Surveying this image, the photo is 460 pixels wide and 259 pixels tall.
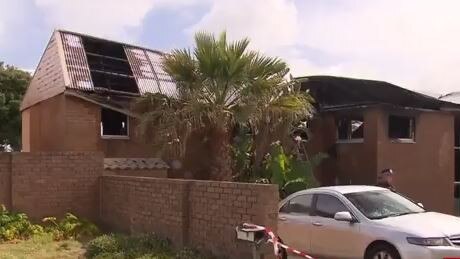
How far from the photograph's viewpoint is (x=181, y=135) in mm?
14062

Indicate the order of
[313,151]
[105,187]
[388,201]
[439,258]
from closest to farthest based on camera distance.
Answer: [439,258] → [388,201] → [105,187] → [313,151]

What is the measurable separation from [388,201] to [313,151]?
9270 millimetres

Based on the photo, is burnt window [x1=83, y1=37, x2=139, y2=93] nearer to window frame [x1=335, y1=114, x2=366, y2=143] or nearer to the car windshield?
window frame [x1=335, y1=114, x2=366, y2=143]

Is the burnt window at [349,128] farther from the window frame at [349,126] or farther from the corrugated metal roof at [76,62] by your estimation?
the corrugated metal roof at [76,62]

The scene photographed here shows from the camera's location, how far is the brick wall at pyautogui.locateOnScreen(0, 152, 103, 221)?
13.2 m

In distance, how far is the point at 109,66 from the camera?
60.9 ft

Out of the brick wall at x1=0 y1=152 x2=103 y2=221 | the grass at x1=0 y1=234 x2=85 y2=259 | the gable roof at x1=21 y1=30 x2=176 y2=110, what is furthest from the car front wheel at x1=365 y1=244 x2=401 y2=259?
the gable roof at x1=21 y1=30 x2=176 y2=110

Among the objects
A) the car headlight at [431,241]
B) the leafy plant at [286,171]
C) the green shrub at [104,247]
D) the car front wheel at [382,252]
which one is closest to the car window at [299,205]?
the car front wheel at [382,252]

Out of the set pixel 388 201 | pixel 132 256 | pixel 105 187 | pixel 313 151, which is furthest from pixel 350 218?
pixel 313 151

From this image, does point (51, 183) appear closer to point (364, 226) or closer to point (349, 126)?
point (364, 226)

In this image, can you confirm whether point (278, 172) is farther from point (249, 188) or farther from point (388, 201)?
point (249, 188)

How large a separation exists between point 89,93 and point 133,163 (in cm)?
248

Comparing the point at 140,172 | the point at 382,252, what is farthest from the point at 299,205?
the point at 140,172

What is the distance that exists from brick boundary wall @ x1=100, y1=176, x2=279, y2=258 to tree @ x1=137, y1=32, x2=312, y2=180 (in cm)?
230
